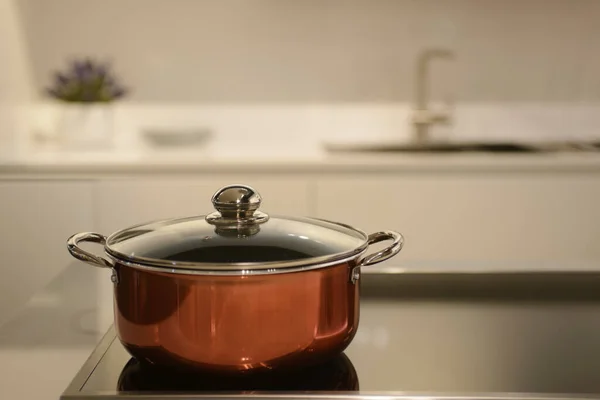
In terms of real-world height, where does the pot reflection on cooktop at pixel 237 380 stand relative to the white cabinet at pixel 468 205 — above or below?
above

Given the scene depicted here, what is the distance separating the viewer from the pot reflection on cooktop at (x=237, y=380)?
0.63 m

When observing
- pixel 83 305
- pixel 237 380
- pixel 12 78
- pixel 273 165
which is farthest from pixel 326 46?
pixel 237 380

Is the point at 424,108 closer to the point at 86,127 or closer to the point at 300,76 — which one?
the point at 300,76

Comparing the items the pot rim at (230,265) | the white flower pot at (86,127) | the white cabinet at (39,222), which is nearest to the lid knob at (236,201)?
the pot rim at (230,265)

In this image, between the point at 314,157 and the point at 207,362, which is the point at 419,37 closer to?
the point at 314,157

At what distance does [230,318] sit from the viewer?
1.99 ft

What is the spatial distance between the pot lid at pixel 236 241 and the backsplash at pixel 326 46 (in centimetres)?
207

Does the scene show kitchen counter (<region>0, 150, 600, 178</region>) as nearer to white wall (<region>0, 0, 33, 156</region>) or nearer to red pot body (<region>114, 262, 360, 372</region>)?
white wall (<region>0, 0, 33, 156</region>)

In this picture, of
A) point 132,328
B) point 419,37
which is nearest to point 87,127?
point 419,37

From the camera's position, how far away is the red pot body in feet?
1.99

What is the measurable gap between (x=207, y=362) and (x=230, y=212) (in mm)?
160

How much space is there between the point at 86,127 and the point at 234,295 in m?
2.05

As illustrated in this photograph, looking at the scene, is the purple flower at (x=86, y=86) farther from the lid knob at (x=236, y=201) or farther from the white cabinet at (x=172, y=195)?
the lid knob at (x=236, y=201)

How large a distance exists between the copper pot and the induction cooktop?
3 cm
